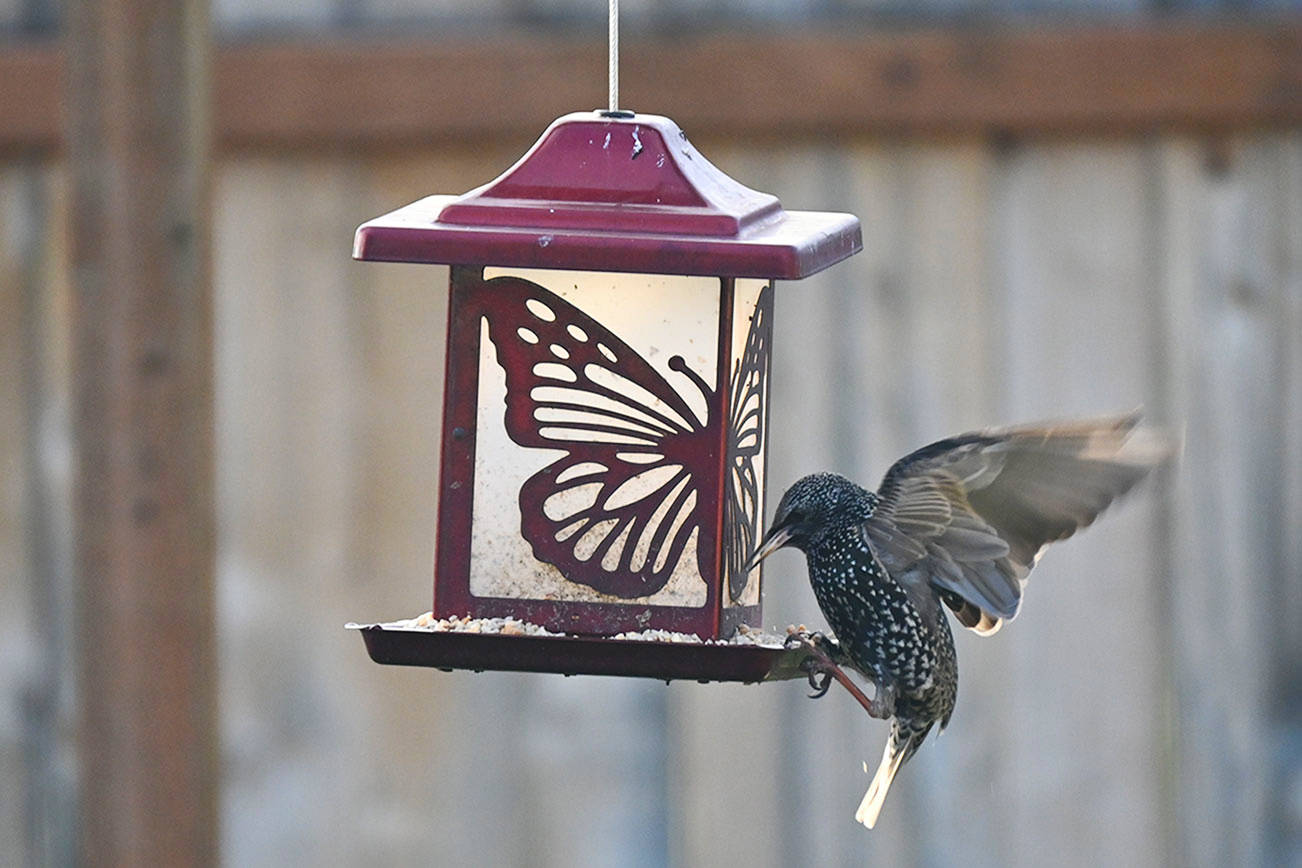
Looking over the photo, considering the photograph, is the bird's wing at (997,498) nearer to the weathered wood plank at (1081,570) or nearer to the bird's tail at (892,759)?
the bird's tail at (892,759)

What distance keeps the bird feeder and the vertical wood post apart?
446 millimetres

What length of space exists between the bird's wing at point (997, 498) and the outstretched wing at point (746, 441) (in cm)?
18

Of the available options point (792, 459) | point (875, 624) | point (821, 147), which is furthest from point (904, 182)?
point (875, 624)

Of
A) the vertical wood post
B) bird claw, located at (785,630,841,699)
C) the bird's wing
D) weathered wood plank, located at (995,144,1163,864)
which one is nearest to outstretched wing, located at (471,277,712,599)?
bird claw, located at (785,630,841,699)

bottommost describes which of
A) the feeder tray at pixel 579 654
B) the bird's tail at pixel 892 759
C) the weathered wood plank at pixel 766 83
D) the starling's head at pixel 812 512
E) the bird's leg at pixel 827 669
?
the bird's tail at pixel 892 759

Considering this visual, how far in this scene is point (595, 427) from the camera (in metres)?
2.15

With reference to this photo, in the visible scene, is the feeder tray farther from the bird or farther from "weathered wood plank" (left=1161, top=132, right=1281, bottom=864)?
"weathered wood plank" (left=1161, top=132, right=1281, bottom=864)

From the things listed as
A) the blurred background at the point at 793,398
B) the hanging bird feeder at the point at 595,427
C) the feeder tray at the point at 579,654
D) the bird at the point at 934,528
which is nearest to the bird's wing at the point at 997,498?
the bird at the point at 934,528

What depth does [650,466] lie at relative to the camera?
7.04 feet

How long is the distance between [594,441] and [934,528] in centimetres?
55

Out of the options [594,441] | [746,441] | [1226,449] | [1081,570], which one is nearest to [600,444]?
[594,441]

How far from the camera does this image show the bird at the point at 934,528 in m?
2.34

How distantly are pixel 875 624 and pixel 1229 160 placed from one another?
1.30 meters

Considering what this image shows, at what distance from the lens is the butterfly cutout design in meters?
2.14
